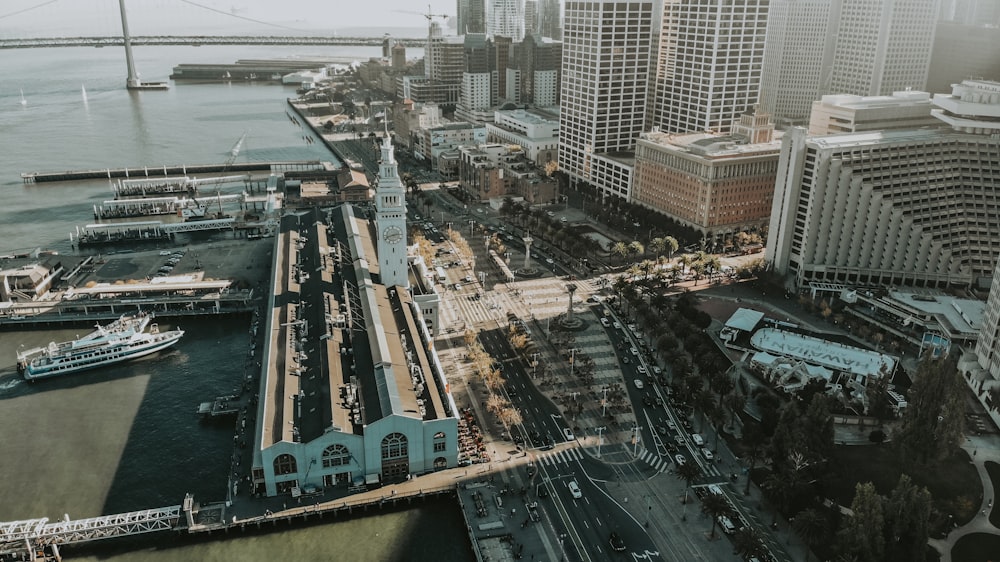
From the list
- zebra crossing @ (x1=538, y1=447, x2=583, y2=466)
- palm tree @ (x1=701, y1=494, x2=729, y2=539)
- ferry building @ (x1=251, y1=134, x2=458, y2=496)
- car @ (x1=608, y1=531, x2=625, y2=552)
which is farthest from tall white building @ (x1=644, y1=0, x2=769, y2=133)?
car @ (x1=608, y1=531, x2=625, y2=552)

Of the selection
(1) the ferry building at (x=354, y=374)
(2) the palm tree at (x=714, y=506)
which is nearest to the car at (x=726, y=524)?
(2) the palm tree at (x=714, y=506)

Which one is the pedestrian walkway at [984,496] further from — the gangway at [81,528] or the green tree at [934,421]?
the gangway at [81,528]

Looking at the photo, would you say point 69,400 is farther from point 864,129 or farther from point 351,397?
point 864,129

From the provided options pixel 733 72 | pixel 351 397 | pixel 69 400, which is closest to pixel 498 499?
pixel 351 397

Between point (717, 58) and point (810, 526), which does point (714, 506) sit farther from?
point (717, 58)

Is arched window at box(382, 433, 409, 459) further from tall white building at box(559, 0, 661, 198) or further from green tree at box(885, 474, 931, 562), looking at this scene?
tall white building at box(559, 0, 661, 198)
